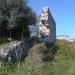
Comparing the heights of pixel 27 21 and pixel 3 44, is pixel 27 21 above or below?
above

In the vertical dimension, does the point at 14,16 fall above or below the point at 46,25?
above

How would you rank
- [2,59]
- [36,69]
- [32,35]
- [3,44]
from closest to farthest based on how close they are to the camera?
[36,69] → [2,59] → [3,44] → [32,35]

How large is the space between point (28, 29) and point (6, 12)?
1.51 m

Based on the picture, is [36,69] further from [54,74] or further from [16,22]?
[16,22]

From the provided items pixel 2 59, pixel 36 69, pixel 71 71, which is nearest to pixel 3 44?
pixel 2 59

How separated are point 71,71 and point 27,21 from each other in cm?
1055

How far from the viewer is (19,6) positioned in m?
15.1

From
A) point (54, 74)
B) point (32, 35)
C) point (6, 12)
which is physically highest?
point (6, 12)

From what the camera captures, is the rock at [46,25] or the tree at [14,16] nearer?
the tree at [14,16]

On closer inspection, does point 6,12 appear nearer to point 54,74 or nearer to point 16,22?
point 16,22

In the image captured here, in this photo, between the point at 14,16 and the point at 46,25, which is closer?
the point at 14,16

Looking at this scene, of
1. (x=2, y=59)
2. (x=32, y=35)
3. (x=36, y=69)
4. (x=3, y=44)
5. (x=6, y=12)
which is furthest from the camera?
(x=32, y=35)

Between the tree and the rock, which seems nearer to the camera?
the tree

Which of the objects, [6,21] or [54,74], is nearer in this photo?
[54,74]
